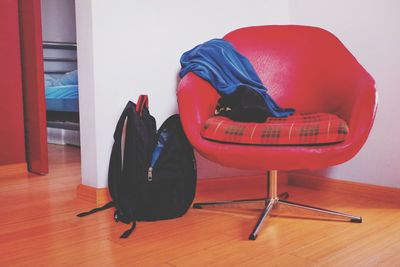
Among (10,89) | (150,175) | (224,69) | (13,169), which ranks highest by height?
(224,69)

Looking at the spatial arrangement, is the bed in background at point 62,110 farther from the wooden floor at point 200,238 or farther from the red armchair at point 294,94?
the red armchair at point 294,94

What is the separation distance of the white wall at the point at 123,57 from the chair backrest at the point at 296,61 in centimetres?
28

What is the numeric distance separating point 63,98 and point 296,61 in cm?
267

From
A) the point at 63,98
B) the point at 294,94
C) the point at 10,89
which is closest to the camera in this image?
the point at 294,94

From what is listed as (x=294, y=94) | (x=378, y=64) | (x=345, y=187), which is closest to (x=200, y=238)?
(x=294, y=94)

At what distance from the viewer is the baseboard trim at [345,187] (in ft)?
6.84

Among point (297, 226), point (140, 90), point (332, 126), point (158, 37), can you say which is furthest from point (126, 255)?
point (158, 37)

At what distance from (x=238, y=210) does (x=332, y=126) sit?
63 cm

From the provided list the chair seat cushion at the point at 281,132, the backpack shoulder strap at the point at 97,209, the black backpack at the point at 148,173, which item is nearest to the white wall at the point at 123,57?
the backpack shoulder strap at the point at 97,209

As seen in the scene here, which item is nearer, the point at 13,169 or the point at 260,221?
the point at 260,221

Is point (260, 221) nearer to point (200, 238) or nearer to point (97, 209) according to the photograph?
point (200, 238)

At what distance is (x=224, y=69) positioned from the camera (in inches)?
73.5

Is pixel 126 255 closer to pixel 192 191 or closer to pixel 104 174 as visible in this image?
pixel 192 191

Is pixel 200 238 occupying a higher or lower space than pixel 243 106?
lower
